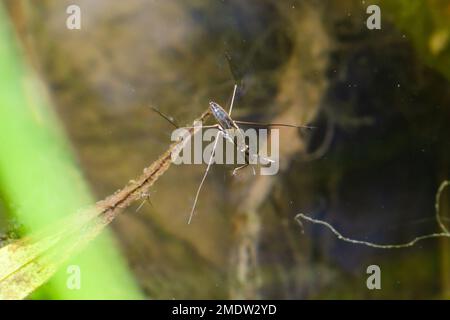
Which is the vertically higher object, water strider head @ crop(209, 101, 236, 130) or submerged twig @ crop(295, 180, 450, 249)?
water strider head @ crop(209, 101, 236, 130)

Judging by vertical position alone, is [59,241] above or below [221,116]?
below

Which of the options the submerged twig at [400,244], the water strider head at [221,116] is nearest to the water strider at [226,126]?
the water strider head at [221,116]

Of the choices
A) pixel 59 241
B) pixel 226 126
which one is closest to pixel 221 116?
pixel 226 126

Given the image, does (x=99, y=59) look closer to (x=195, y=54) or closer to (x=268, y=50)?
(x=195, y=54)

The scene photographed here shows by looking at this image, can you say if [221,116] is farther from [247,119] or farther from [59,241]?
[59,241]

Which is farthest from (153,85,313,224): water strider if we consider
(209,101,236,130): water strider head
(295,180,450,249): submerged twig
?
(295,180,450,249): submerged twig

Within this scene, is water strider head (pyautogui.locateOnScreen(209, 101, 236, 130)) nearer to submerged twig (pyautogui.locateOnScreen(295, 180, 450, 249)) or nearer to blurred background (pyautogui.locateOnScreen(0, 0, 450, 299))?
blurred background (pyautogui.locateOnScreen(0, 0, 450, 299))
